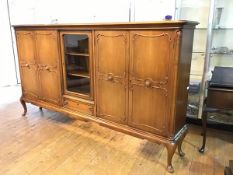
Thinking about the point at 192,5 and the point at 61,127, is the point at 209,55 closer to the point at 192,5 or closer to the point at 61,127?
the point at 192,5

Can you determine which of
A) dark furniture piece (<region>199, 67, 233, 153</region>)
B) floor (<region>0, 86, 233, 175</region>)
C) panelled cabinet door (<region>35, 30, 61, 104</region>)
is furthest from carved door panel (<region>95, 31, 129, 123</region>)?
dark furniture piece (<region>199, 67, 233, 153</region>)

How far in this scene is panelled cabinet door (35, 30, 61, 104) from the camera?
2529 mm

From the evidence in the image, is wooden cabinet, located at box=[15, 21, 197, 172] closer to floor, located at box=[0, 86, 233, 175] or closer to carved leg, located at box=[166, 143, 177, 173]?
carved leg, located at box=[166, 143, 177, 173]

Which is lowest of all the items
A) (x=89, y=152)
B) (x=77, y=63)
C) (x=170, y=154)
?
(x=89, y=152)

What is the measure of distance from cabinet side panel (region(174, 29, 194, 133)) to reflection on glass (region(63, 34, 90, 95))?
100 cm

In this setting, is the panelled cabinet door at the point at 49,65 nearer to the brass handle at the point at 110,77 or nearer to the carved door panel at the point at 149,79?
the brass handle at the point at 110,77

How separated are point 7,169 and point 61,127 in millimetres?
910

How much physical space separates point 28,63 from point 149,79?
1760 mm

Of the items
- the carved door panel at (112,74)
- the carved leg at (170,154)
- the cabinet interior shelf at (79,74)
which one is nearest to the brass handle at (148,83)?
the carved door panel at (112,74)

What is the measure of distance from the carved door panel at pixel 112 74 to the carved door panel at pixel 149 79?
79 mm

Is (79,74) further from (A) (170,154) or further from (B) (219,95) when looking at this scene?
(B) (219,95)

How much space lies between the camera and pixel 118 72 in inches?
82.6

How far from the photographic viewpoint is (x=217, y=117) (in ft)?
9.12

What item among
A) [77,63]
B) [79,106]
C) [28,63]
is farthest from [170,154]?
[28,63]
